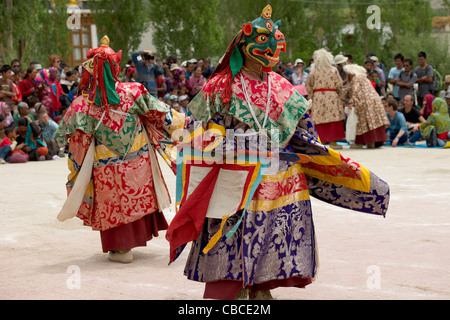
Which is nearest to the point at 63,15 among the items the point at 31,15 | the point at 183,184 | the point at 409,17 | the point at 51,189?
the point at 31,15

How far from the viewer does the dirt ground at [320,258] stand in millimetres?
4516

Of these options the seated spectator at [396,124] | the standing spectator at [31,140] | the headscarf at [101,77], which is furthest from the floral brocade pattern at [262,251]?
the seated spectator at [396,124]

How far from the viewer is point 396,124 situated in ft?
45.4

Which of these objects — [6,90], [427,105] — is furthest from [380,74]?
[6,90]

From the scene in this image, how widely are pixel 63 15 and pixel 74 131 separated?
2262 cm

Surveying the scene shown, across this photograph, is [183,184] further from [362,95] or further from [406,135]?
[406,135]

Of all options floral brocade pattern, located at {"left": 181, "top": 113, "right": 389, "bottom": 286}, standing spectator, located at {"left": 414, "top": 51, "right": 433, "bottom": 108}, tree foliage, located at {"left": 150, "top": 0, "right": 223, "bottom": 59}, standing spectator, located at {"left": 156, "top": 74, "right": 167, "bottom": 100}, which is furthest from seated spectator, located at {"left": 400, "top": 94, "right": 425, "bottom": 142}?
tree foliage, located at {"left": 150, "top": 0, "right": 223, "bottom": 59}

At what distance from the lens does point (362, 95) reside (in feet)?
42.8

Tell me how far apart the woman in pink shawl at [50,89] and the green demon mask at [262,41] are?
10853 millimetres

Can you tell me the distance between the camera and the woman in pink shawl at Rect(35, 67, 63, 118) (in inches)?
571

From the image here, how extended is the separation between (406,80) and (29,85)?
761 centimetres

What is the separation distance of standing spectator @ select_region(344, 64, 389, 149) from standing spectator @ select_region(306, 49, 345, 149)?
0.99ft

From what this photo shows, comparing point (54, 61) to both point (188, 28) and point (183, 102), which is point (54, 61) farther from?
point (188, 28)

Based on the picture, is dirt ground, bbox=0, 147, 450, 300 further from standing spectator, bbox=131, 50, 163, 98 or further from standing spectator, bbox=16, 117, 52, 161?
standing spectator, bbox=131, 50, 163, 98
